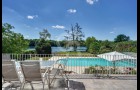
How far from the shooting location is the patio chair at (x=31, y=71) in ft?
12.8

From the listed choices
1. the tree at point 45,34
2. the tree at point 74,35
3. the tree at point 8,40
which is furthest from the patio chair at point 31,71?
the tree at point 45,34

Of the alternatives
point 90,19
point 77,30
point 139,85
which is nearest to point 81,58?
point 139,85

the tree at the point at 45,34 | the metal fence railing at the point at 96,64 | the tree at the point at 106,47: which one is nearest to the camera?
the metal fence railing at the point at 96,64

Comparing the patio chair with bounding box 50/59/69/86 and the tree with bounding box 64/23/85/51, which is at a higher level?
the tree with bounding box 64/23/85/51

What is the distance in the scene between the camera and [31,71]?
13.0ft

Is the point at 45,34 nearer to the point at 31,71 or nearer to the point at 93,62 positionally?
the point at 93,62

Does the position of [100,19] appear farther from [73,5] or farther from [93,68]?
[93,68]

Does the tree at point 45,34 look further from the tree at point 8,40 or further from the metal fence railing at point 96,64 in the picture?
the tree at point 8,40

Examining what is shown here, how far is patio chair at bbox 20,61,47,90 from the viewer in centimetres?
389

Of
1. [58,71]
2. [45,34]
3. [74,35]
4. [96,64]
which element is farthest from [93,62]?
[45,34]

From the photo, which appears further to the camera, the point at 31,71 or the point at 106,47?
the point at 106,47

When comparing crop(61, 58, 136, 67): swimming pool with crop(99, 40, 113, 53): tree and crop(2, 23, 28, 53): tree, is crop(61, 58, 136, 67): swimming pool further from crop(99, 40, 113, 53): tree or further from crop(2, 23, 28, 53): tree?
crop(99, 40, 113, 53): tree

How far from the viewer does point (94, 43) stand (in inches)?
490

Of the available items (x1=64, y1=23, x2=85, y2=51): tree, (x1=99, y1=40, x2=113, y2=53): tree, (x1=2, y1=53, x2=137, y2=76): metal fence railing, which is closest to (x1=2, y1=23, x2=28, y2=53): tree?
(x1=2, y1=53, x2=137, y2=76): metal fence railing
